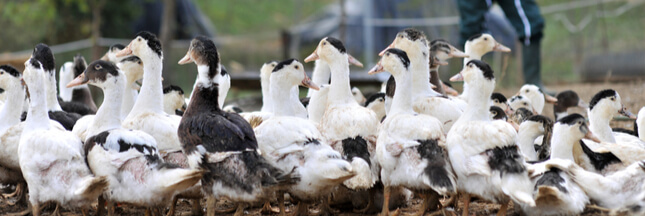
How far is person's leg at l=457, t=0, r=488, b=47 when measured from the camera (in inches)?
421

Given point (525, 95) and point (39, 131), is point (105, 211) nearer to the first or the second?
point (39, 131)

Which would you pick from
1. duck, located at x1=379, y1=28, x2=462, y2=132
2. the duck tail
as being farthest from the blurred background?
the duck tail

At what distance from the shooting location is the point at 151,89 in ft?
21.5

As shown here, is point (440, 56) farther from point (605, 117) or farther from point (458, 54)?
point (605, 117)

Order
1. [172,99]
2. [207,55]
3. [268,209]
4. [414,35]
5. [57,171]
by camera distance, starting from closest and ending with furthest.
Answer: [57,171]
[207,55]
[268,209]
[414,35]
[172,99]

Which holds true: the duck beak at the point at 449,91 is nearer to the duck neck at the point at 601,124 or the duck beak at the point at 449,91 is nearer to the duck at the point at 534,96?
the duck at the point at 534,96

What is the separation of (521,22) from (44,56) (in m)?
6.58

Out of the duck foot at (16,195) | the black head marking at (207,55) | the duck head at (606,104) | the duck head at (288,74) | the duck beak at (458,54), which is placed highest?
the black head marking at (207,55)

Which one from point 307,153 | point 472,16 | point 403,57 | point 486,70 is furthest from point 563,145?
point 472,16

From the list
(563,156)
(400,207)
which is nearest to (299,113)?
(400,207)

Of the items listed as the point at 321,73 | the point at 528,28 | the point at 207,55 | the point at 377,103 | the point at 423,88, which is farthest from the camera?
the point at 528,28

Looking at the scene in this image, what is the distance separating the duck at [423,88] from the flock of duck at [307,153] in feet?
0.10

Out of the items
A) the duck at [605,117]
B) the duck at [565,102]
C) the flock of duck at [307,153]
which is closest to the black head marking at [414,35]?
the flock of duck at [307,153]

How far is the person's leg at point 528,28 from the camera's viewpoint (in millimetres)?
10648
